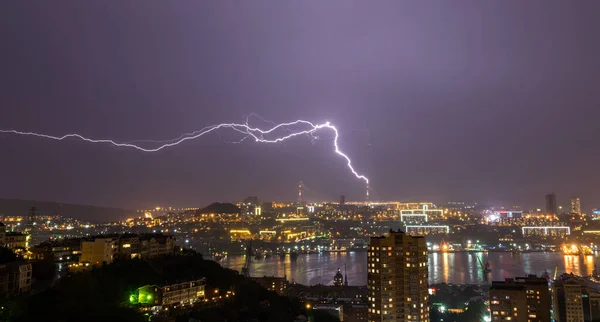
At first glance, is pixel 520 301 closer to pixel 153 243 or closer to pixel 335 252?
pixel 153 243

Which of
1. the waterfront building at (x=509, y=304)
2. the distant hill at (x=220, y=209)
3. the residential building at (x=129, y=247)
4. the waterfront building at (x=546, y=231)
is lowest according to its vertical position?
the waterfront building at (x=509, y=304)

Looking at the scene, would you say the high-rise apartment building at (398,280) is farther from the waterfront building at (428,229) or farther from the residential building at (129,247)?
the waterfront building at (428,229)

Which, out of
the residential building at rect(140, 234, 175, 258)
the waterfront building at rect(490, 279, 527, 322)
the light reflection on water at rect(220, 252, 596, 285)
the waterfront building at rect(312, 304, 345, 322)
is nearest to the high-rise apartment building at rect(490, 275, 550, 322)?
the waterfront building at rect(490, 279, 527, 322)

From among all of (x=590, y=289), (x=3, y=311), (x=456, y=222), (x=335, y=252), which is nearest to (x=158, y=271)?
(x=3, y=311)

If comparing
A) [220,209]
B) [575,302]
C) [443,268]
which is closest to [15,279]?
[575,302]

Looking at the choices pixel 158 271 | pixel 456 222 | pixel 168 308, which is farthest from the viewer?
pixel 456 222

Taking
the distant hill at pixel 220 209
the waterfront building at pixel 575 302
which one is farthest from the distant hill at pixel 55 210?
the waterfront building at pixel 575 302
